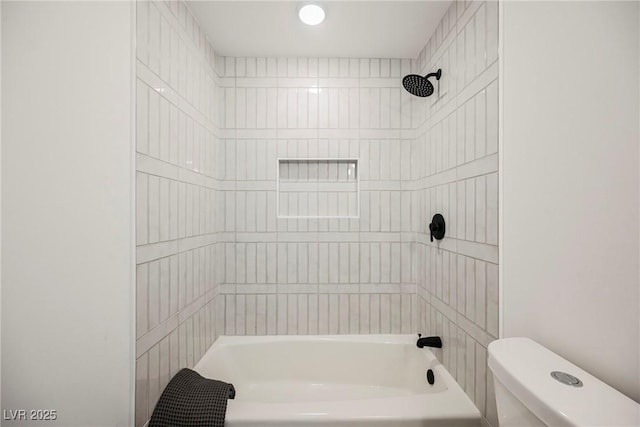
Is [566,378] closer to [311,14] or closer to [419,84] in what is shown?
[419,84]

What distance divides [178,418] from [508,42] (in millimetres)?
1819

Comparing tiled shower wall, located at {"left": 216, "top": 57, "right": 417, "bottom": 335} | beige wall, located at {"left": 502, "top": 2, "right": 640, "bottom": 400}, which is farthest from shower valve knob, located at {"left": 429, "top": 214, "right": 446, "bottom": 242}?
beige wall, located at {"left": 502, "top": 2, "right": 640, "bottom": 400}

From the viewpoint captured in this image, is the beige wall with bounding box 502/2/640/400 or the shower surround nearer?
the beige wall with bounding box 502/2/640/400

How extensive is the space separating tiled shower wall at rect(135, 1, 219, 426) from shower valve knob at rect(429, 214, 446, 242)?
1.26m

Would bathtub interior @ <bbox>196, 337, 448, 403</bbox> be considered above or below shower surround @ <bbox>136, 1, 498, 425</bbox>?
below

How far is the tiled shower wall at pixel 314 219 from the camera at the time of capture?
2.01 m

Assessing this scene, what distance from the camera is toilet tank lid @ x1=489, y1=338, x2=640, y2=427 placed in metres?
0.57

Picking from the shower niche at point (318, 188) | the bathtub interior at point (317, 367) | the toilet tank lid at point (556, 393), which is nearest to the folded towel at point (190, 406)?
the bathtub interior at point (317, 367)

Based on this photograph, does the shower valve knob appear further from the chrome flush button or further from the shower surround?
the chrome flush button

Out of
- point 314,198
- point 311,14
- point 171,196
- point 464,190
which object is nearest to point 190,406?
point 171,196

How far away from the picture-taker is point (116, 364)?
3.37ft

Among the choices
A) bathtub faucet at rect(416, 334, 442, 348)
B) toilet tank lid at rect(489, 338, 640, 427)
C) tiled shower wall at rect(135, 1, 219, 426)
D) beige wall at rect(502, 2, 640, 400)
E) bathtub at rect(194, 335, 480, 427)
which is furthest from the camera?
bathtub at rect(194, 335, 480, 427)

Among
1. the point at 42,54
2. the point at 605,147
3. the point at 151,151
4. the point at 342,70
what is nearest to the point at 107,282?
the point at 151,151

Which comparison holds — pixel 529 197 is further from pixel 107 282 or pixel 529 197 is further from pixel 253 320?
pixel 253 320
